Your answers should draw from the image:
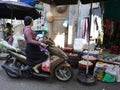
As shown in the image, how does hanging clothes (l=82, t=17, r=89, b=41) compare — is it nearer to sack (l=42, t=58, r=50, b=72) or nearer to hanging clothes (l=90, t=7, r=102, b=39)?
hanging clothes (l=90, t=7, r=102, b=39)

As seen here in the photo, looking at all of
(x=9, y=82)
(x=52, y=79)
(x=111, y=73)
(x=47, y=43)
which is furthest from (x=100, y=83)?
(x=9, y=82)

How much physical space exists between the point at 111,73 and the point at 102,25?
348cm

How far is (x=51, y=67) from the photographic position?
5.97 m

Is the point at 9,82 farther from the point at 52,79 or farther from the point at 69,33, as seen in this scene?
the point at 69,33

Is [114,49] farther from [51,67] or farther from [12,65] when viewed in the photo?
[12,65]

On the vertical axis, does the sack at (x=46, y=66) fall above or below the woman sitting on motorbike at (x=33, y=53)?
below

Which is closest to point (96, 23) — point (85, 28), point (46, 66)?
point (85, 28)

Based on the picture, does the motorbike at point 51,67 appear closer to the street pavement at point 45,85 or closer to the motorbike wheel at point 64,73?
the motorbike wheel at point 64,73

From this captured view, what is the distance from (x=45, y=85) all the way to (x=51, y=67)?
0.55m

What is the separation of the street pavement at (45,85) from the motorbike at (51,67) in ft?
0.58

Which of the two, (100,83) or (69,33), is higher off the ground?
(69,33)

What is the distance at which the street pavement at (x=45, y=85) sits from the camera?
5.55 m

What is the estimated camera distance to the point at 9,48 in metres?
6.18

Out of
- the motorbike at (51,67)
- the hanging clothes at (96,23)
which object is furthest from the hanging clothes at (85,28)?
the motorbike at (51,67)
